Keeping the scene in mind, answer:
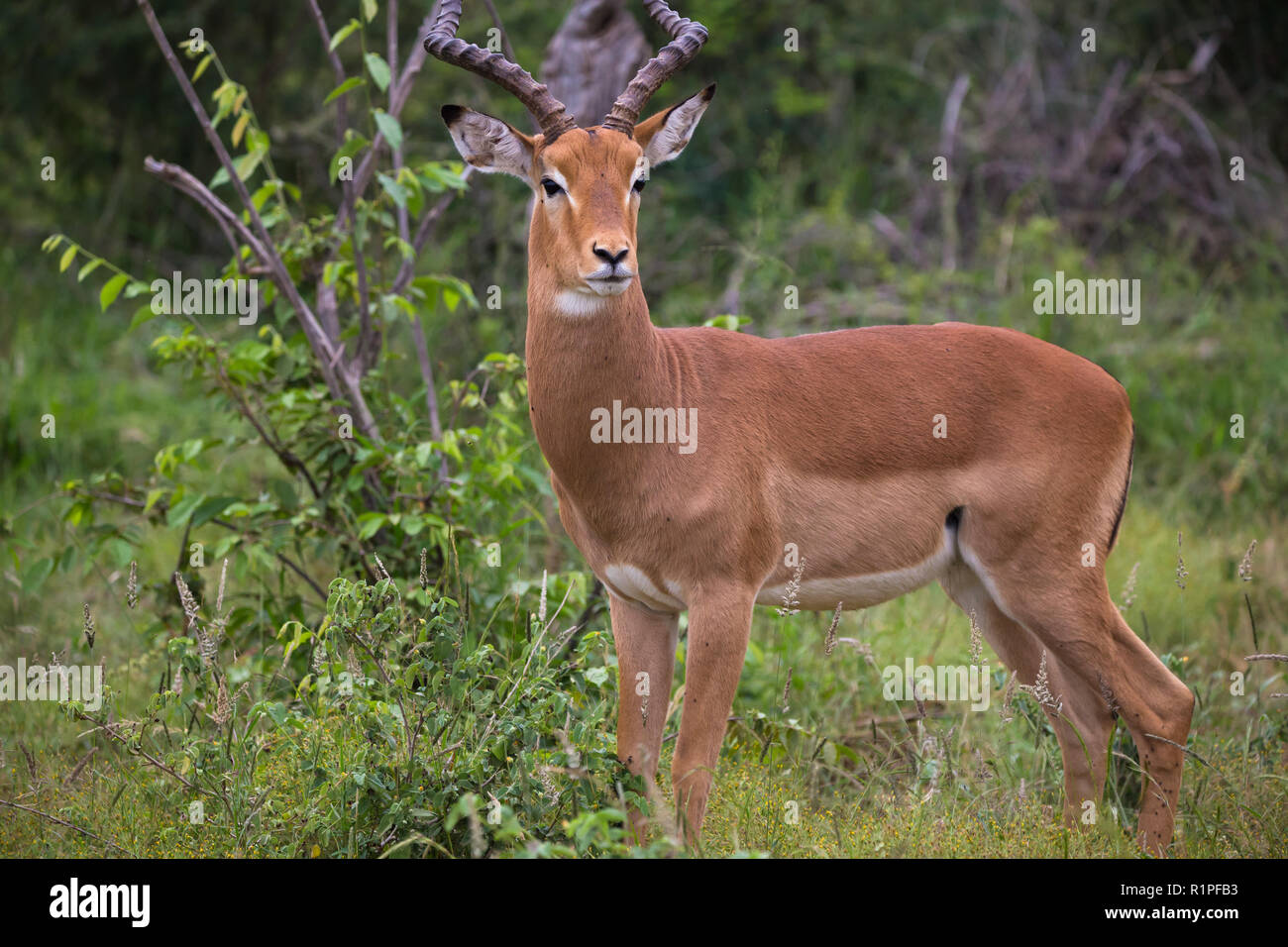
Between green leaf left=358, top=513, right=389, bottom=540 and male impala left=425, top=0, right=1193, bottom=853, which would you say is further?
green leaf left=358, top=513, right=389, bottom=540

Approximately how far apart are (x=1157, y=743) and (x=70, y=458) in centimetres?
692

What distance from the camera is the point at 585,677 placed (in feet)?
14.6

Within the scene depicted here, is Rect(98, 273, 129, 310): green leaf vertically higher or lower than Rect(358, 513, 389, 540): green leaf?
higher

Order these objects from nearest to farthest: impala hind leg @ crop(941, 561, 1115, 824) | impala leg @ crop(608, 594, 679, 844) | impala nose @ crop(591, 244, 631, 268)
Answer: impala nose @ crop(591, 244, 631, 268) < impala leg @ crop(608, 594, 679, 844) < impala hind leg @ crop(941, 561, 1115, 824)

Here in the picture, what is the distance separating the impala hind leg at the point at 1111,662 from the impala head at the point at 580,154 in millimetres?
1815

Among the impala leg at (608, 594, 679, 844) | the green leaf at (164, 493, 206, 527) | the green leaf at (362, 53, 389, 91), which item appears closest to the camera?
the impala leg at (608, 594, 679, 844)

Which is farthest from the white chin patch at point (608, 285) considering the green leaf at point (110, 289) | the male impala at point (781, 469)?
the green leaf at point (110, 289)

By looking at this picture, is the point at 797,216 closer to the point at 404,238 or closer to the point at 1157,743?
the point at 404,238

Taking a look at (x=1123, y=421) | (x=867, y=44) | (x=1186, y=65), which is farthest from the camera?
(x=867, y=44)

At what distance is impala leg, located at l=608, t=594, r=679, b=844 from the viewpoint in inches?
178

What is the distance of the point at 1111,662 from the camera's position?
4.67 meters

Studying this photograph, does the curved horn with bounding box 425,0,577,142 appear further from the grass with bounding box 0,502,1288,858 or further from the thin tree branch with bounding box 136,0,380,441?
the grass with bounding box 0,502,1288,858

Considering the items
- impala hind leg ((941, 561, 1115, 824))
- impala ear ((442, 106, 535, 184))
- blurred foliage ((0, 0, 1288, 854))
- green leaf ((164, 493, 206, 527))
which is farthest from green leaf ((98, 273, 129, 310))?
impala hind leg ((941, 561, 1115, 824))
